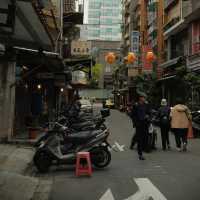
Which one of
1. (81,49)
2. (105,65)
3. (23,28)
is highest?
(105,65)

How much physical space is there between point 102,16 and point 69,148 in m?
124

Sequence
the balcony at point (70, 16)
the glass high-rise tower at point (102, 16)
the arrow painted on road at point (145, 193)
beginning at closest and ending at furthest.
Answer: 1. the arrow painted on road at point (145, 193)
2. the balcony at point (70, 16)
3. the glass high-rise tower at point (102, 16)

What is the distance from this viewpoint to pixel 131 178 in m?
10.9

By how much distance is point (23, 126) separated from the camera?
2245 cm

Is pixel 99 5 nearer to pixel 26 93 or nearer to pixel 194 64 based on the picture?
pixel 194 64

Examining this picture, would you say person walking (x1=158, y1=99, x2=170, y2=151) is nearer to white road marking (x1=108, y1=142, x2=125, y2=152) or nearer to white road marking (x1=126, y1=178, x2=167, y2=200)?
white road marking (x1=108, y1=142, x2=125, y2=152)

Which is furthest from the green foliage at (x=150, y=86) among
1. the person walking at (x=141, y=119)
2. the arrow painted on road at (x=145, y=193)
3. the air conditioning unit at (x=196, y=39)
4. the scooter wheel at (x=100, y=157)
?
the arrow painted on road at (x=145, y=193)

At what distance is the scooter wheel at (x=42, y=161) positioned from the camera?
11.9 meters

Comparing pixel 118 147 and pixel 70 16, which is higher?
pixel 70 16

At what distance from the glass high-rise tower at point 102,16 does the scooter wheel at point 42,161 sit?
4482 inches

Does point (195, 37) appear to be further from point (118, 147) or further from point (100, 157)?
point (100, 157)

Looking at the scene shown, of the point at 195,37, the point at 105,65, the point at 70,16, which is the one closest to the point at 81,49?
the point at 70,16

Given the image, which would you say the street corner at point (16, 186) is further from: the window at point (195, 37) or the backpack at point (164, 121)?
the window at point (195, 37)

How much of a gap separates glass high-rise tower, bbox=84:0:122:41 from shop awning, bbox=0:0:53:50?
386ft
